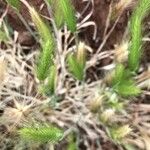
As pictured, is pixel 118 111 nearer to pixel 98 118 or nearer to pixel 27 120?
pixel 98 118

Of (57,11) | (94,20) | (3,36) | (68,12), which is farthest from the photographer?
(94,20)

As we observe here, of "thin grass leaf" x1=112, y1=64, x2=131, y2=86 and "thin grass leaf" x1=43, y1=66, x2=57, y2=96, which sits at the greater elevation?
"thin grass leaf" x1=43, y1=66, x2=57, y2=96

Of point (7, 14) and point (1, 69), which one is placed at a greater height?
point (7, 14)

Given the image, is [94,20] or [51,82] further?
[94,20]

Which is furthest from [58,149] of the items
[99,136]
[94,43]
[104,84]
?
[94,43]

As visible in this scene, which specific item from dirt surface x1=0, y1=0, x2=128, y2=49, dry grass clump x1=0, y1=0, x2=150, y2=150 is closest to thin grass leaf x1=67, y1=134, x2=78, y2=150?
dry grass clump x1=0, y1=0, x2=150, y2=150

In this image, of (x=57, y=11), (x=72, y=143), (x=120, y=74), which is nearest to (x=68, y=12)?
(x=57, y=11)

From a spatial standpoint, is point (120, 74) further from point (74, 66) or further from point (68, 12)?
point (68, 12)

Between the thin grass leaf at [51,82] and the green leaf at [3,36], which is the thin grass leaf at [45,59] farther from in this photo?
the green leaf at [3,36]

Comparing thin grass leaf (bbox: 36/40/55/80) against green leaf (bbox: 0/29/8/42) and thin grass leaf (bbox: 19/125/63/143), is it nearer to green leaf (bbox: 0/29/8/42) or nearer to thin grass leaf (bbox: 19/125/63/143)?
thin grass leaf (bbox: 19/125/63/143)

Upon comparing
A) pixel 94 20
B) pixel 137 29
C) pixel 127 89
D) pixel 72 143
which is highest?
pixel 94 20

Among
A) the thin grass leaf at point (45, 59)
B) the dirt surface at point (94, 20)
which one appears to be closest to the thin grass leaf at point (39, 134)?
the thin grass leaf at point (45, 59)
